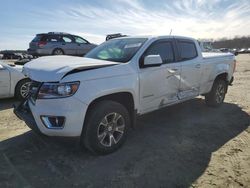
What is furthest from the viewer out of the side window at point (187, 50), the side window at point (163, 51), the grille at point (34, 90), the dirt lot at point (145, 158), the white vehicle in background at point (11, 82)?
the white vehicle in background at point (11, 82)

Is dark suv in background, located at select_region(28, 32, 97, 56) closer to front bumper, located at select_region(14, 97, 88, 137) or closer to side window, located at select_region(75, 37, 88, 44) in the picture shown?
side window, located at select_region(75, 37, 88, 44)

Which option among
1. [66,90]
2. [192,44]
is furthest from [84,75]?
[192,44]

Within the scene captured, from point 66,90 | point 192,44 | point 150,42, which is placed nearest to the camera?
point 66,90

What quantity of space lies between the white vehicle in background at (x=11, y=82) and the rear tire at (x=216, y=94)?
4.79 metres

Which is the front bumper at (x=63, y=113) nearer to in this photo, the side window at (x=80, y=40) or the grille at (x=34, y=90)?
the grille at (x=34, y=90)

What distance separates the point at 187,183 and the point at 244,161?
3.83 feet

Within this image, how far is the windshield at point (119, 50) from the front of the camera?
477cm

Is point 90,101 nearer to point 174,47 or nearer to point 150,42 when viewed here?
point 150,42

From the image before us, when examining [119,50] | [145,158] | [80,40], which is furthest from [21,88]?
[80,40]

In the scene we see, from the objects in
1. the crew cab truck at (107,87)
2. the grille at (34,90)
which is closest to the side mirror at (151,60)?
the crew cab truck at (107,87)

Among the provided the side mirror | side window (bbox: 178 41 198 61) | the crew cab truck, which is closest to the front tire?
the crew cab truck

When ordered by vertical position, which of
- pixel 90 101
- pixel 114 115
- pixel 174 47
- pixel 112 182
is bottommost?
pixel 112 182

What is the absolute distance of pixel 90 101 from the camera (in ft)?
12.4

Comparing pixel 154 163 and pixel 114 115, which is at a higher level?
pixel 114 115
